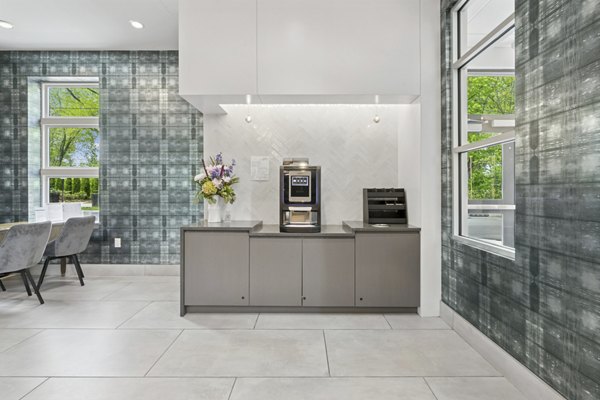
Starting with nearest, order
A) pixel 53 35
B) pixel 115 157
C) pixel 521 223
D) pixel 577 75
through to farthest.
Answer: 1. pixel 577 75
2. pixel 521 223
3. pixel 53 35
4. pixel 115 157

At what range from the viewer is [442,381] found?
2201mm

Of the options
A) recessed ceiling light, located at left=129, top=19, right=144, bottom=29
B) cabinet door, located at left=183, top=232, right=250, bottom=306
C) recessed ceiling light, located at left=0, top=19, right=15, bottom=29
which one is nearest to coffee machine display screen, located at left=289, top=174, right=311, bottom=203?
cabinet door, located at left=183, top=232, right=250, bottom=306

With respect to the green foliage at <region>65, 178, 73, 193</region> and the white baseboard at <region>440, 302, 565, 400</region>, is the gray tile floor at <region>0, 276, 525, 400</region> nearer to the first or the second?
the white baseboard at <region>440, 302, 565, 400</region>

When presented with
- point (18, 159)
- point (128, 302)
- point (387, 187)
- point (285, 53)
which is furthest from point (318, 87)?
point (18, 159)

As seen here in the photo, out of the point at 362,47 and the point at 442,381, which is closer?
the point at 442,381

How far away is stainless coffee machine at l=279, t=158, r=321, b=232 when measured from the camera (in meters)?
3.50

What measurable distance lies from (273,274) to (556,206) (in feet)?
7.48

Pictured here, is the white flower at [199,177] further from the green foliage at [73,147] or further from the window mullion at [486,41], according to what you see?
the window mullion at [486,41]

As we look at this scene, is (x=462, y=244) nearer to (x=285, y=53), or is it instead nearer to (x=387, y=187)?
(x=387, y=187)

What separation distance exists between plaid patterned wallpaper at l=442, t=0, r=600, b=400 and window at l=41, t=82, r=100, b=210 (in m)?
5.08

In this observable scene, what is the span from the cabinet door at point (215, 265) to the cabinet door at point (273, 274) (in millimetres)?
93

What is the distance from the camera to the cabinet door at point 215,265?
3.39 m

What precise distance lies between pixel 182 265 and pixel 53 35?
3.39 m

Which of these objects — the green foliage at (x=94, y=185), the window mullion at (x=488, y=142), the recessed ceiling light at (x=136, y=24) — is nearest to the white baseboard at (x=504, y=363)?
the window mullion at (x=488, y=142)
